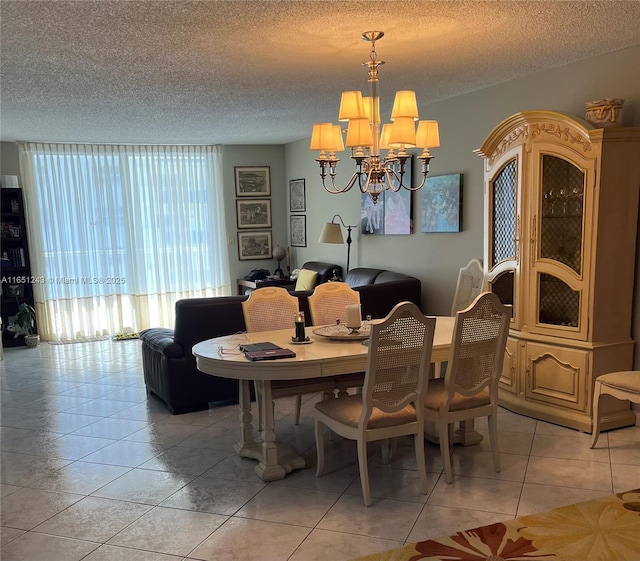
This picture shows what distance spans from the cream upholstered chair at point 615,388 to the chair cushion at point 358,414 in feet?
4.27

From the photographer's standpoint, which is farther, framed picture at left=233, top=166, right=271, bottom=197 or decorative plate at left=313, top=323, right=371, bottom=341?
framed picture at left=233, top=166, right=271, bottom=197

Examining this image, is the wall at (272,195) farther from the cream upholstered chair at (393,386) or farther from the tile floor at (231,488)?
the cream upholstered chair at (393,386)

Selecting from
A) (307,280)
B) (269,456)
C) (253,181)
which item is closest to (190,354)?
(269,456)

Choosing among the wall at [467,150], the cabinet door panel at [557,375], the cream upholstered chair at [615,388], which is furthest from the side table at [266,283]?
the cream upholstered chair at [615,388]

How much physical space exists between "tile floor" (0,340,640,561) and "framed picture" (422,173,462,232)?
188 cm

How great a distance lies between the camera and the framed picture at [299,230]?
8.03 meters

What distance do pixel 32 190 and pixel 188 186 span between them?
1.93 metres

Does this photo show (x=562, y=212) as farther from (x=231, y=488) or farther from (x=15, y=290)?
(x=15, y=290)

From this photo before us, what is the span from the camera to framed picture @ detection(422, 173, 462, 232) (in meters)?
5.07

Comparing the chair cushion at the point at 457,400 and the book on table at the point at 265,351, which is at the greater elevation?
the book on table at the point at 265,351

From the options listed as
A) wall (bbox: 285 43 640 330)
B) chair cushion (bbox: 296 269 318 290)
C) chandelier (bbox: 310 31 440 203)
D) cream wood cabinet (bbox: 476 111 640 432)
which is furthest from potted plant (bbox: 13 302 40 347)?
cream wood cabinet (bbox: 476 111 640 432)

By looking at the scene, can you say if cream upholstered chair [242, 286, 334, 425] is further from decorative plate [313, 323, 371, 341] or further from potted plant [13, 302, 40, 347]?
potted plant [13, 302, 40, 347]

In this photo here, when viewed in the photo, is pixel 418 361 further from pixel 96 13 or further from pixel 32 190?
pixel 32 190

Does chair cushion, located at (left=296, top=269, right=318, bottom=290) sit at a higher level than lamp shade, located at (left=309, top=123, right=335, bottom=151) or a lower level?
lower
